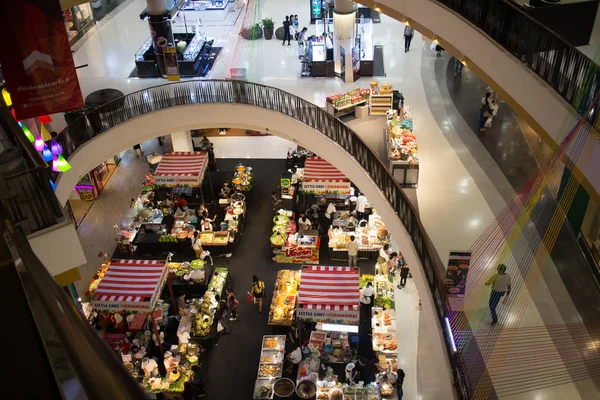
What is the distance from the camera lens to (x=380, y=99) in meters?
18.9

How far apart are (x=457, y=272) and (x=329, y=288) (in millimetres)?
3291

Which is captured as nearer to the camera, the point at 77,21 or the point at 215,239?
the point at 215,239

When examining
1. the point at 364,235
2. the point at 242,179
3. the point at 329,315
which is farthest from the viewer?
the point at 242,179

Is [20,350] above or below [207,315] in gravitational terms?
above

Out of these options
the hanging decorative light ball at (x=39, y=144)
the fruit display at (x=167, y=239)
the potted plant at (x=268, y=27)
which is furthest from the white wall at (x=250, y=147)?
the hanging decorative light ball at (x=39, y=144)

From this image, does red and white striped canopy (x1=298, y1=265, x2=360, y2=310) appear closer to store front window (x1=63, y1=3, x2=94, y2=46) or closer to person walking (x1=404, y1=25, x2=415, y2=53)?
person walking (x1=404, y1=25, x2=415, y2=53)

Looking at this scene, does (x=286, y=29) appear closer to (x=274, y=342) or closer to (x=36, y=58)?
(x=274, y=342)

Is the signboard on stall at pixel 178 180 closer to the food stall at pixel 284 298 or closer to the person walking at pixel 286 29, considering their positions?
the food stall at pixel 284 298

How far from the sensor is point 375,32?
82.5 ft

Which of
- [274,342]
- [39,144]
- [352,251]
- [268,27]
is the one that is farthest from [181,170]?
[268,27]

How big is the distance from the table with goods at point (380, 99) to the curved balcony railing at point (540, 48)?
7.11 metres

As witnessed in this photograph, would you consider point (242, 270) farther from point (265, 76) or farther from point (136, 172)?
point (265, 76)

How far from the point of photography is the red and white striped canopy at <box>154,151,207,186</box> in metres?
17.1

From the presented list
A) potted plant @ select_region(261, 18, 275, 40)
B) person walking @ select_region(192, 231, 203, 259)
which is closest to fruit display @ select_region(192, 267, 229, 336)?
person walking @ select_region(192, 231, 203, 259)
